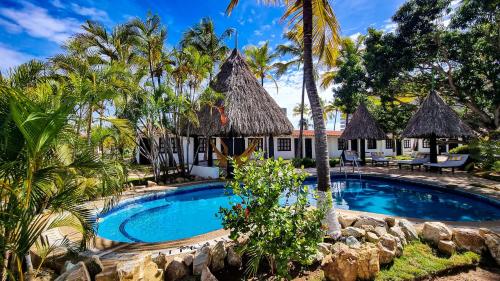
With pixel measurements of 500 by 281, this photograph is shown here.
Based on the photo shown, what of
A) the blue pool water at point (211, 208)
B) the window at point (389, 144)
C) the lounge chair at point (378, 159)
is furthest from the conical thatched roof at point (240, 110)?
the window at point (389, 144)

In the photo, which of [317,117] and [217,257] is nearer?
[217,257]

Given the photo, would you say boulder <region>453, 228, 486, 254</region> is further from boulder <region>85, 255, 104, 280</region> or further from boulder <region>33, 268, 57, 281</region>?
boulder <region>33, 268, 57, 281</region>

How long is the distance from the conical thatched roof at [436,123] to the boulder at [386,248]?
443 inches

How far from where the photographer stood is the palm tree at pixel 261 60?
20.0 meters

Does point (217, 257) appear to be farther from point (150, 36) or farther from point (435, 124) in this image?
point (435, 124)

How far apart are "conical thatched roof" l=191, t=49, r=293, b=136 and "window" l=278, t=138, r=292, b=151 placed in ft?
26.6

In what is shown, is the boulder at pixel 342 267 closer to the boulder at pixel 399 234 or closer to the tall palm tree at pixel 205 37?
the boulder at pixel 399 234

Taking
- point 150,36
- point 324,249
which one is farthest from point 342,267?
point 150,36

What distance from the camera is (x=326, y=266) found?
10.5ft

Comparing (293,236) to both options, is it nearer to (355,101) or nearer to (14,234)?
(14,234)

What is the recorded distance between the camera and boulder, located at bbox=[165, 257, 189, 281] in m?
3.31

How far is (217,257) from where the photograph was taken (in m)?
3.53

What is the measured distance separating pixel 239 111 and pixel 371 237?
27.9 ft

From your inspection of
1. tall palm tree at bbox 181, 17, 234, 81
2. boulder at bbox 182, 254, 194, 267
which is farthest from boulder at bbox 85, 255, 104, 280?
tall palm tree at bbox 181, 17, 234, 81
